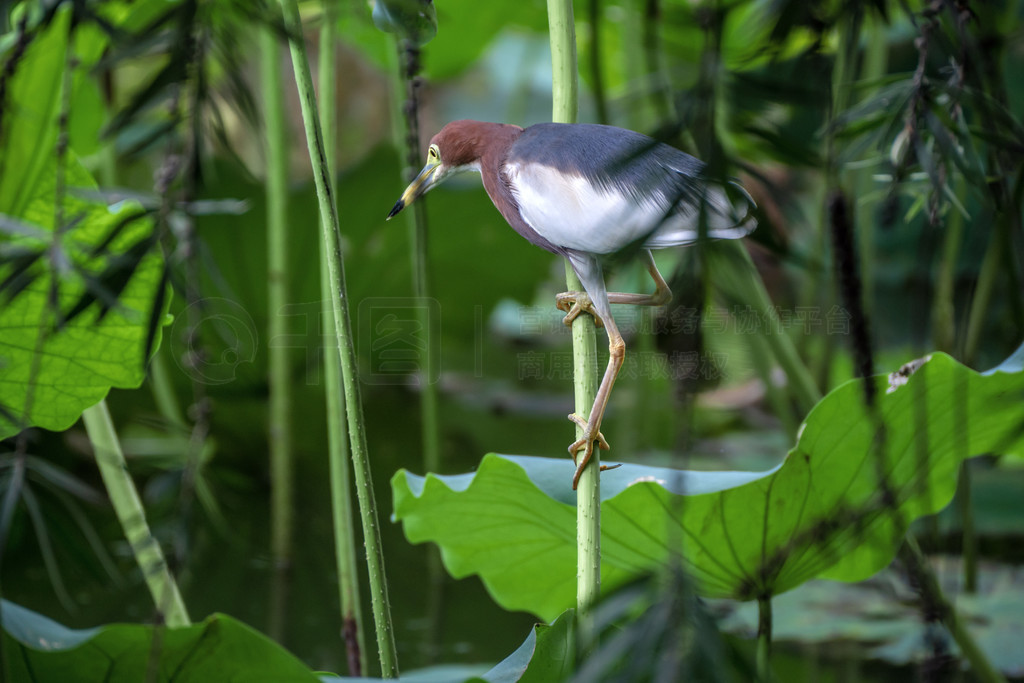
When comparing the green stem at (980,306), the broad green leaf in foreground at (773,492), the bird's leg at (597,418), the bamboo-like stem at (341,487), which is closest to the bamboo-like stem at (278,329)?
the bamboo-like stem at (341,487)

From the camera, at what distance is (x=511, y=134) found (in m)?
0.40

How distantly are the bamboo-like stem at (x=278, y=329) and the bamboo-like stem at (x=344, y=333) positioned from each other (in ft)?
1.76

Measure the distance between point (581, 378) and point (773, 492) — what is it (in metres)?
0.23

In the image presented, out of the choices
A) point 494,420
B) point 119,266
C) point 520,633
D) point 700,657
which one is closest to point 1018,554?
point 520,633

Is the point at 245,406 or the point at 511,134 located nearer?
the point at 511,134

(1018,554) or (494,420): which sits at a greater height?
(494,420)

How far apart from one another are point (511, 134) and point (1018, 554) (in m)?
1.03

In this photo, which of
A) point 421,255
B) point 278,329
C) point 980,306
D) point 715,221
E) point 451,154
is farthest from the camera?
point 278,329

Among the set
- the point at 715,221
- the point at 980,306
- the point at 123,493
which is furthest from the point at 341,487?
the point at 980,306

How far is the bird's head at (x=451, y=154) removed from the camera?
1.34ft

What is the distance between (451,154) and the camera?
16.3 inches

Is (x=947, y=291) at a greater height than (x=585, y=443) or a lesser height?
greater

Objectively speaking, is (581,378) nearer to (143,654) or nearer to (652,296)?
(652,296)

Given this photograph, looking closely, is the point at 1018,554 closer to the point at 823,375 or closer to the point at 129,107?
the point at 823,375
